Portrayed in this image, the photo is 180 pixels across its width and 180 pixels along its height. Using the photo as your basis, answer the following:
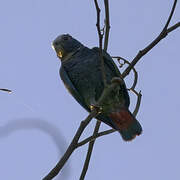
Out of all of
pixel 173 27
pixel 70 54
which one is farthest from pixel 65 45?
pixel 173 27

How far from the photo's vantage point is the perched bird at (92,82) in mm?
3896

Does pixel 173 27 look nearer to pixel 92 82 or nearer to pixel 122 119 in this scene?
pixel 122 119

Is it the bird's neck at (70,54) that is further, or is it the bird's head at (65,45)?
the bird's head at (65,45)

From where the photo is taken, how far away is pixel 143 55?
2758 millimetres

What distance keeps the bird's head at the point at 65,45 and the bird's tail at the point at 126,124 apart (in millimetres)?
1477

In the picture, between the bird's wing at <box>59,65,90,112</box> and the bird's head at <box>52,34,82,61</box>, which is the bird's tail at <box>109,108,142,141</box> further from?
the bird's head at <box>52,34,82,61</box>

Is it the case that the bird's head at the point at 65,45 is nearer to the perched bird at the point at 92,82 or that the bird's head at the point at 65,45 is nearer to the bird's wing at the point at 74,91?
the perched bird at the point at 92,82

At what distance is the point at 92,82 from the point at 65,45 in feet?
3.67

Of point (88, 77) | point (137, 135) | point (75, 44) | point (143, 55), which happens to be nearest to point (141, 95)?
point (143, 55)

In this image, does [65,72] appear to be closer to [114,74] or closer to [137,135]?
[114,74]

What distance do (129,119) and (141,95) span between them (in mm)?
821

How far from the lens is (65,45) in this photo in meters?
5.35

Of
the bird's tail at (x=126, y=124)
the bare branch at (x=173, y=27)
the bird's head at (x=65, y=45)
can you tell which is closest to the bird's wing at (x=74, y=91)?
the bird's tail at (x=126, y=124)

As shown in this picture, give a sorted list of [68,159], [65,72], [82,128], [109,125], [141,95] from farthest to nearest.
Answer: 1. [65,72]
2. [109,125]
3. [141,95]
4. [82,128]
5. [68,159]
